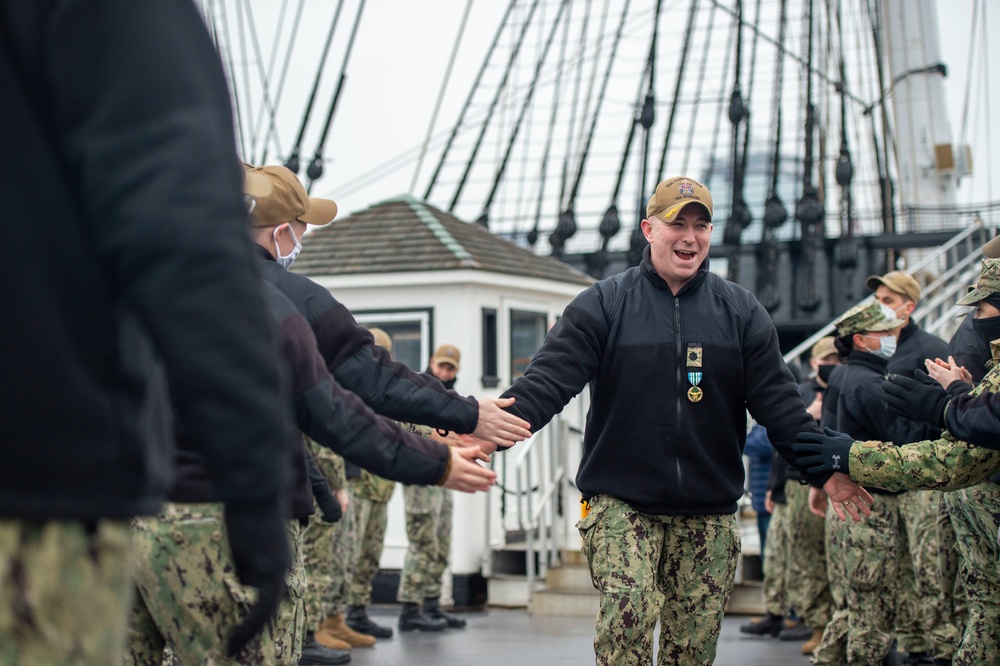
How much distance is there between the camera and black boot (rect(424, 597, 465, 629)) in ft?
29.7

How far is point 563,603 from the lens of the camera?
31.4ft

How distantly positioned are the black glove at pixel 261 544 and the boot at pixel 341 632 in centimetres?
656

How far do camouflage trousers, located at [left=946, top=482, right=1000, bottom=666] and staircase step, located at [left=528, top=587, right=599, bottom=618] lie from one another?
4.28 meters

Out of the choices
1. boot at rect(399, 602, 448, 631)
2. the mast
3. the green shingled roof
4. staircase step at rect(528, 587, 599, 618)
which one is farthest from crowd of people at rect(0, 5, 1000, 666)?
the mast

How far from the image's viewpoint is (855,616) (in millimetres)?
6227

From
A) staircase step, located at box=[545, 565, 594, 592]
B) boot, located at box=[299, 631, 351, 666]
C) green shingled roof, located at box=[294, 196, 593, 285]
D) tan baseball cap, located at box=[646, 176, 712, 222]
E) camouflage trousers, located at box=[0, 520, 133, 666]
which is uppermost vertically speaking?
green shingled roof, located at box=[294, 196, 593, 285]

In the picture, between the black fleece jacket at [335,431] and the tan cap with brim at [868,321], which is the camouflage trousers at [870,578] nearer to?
the tan cap with brim at [868,321]

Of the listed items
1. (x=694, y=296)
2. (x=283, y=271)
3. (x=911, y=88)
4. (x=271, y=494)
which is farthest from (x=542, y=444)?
(x=911, y=88)

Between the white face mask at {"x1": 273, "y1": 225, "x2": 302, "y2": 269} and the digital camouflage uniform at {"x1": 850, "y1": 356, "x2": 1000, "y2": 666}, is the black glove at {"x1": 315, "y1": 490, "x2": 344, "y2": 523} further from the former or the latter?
the digital camouflage uniform at {"x1": 850, "y1": 356, "x2": 1000, "y2": 666}

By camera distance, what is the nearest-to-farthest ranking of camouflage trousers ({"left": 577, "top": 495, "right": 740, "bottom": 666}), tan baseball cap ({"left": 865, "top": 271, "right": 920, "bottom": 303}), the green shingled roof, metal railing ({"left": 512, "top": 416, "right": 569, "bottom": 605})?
1. camouflage trousers ({"left": 577, "top": 495, "right": 740, "bottom": 666})
2. tan baseball cap ({"left": 865, "top": 271, "right": 920, "bottom": 303})
3. metal railing ({"left": 512, "top": 416, "right": 569, "bottom": 605})
4. the green shingled roof

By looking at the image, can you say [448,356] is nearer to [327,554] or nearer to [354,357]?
[327,554]

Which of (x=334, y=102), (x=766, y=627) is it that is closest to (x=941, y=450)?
(x=766, y=627)

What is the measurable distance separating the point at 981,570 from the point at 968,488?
1.17ft

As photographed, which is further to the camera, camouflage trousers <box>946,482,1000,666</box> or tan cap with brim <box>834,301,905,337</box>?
tan cap with brim <box>834,301,905,337</box>
